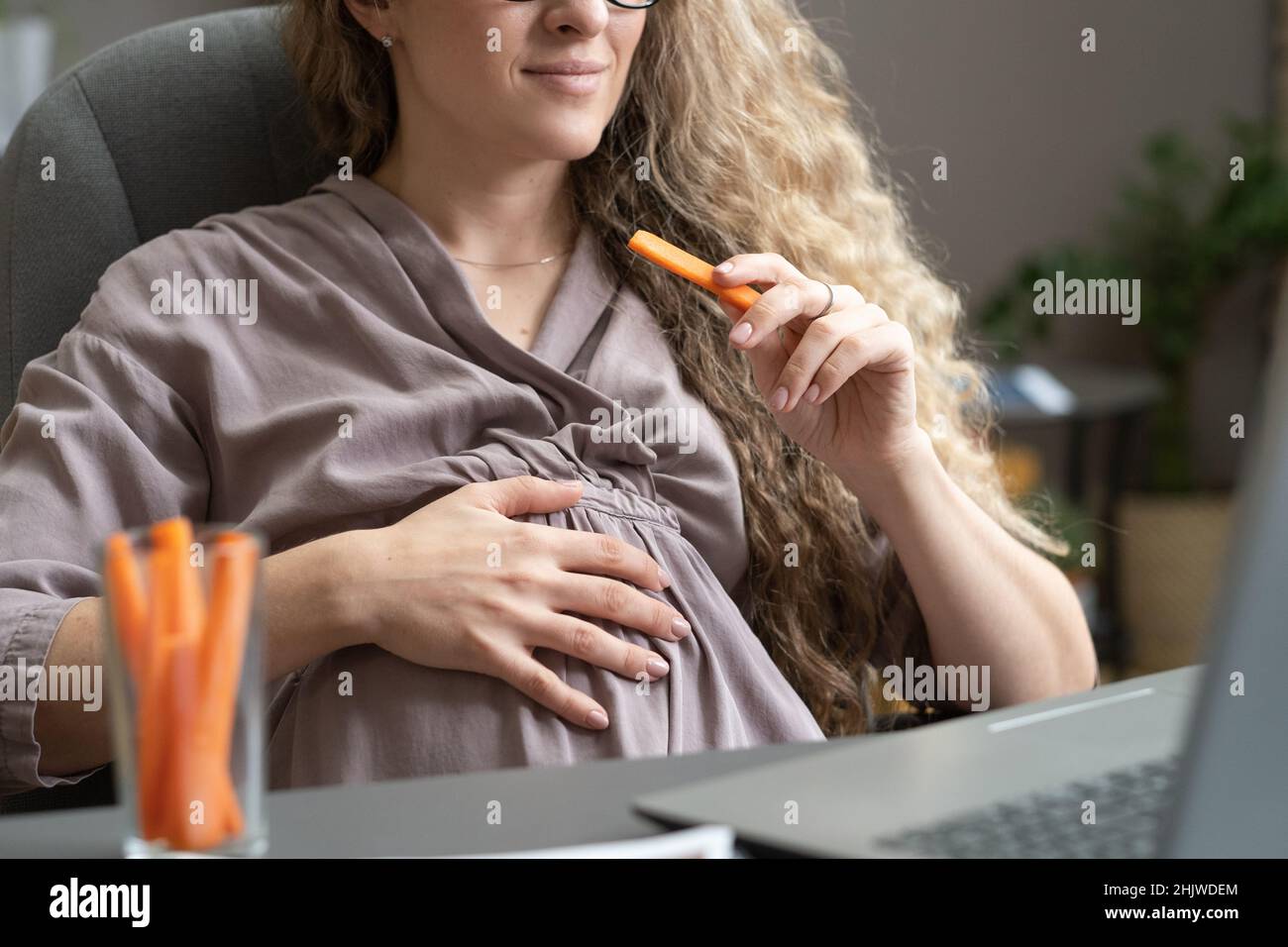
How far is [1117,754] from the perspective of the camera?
74 centimetres

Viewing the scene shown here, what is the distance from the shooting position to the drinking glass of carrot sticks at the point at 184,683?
1.94 feet

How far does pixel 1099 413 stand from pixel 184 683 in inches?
105

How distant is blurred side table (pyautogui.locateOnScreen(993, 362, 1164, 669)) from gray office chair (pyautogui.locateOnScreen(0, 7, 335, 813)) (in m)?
1.82

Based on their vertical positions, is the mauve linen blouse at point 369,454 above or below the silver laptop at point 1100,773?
above

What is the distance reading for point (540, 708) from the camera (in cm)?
103

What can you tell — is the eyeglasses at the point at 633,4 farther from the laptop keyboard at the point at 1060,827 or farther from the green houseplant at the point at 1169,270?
the green houseplant at the point at 1169,270

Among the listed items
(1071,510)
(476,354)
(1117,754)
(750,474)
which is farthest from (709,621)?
(1071,510)

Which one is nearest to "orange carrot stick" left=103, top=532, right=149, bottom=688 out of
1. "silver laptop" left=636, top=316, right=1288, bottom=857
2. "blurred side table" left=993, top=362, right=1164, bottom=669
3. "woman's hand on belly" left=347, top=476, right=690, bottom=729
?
"silver laptop" left=636, top=316, right=1288, bottom=857

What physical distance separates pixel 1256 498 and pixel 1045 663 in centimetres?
81

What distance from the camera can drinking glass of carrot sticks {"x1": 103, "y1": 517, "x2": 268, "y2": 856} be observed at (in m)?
0.59

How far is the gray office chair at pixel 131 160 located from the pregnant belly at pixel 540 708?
0.24m

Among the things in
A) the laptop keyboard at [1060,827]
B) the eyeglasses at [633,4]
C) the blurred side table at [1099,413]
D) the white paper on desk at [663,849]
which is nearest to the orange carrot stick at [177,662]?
the white paper on desk at [663,849]

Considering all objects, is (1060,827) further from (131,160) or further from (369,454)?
(131,160)
